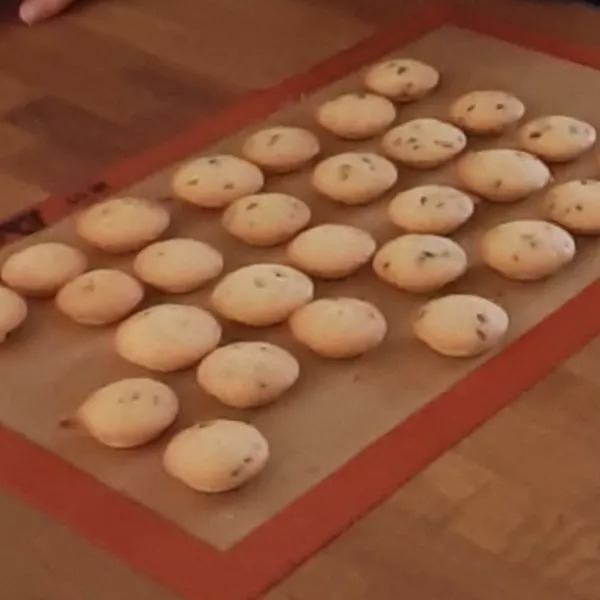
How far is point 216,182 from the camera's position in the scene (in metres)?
1.04

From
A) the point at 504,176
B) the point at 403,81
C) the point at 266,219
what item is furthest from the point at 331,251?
the point at 403,81

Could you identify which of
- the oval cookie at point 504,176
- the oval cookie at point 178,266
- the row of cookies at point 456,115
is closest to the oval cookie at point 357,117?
the row of cookies at point 456,115

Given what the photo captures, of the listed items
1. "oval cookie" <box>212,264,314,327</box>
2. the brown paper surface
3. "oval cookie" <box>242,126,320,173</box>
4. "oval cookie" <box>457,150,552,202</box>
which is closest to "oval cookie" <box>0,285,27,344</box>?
the brown paper surface

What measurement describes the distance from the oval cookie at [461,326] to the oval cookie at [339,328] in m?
0.03

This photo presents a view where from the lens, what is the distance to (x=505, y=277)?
0.97 m

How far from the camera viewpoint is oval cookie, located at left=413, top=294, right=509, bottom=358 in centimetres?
89

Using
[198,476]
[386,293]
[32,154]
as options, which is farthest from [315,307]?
[32,154]

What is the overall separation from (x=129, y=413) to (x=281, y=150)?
0.33 meters

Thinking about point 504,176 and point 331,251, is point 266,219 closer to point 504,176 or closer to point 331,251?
point 331,251

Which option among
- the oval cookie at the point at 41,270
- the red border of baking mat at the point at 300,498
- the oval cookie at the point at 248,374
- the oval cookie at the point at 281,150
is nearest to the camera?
the red border of baking mat at the point at 300,498

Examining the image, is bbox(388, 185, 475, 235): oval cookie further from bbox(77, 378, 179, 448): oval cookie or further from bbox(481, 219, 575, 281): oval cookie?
bbox(77, 378, 179, 448): oval cookie

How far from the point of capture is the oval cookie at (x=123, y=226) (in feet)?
3.24

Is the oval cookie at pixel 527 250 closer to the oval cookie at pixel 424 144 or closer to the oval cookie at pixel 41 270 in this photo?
the oval cookie at pixel 424 144

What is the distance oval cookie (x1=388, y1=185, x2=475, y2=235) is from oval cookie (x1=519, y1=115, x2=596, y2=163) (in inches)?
4.1
